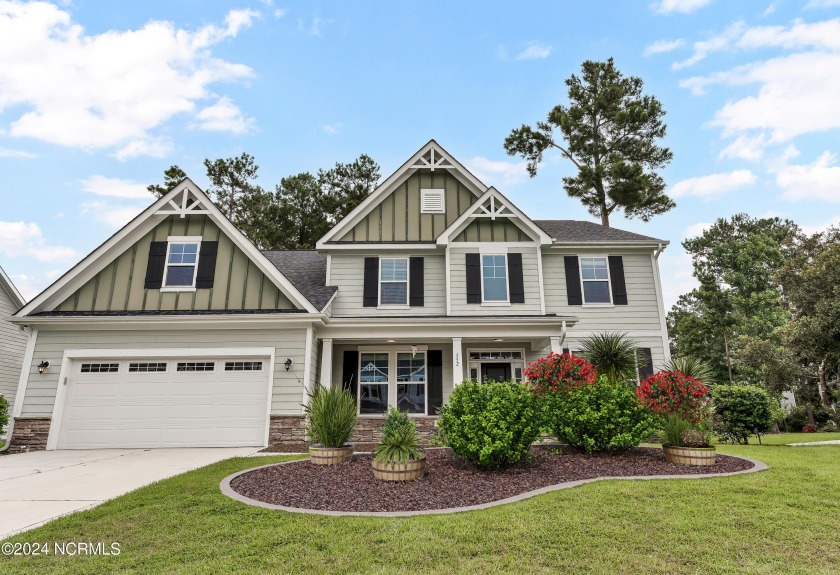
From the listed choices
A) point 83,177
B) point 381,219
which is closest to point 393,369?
point 381,219

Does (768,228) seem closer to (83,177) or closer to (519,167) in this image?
(519,167)

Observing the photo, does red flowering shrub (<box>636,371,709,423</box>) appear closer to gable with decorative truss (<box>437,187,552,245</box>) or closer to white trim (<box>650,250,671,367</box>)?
white trim (<box>650,250,671,367</box>)

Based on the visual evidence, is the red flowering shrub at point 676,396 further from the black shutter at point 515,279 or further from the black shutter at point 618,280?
the black shutter at point 618,280

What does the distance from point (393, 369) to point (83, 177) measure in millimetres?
12689

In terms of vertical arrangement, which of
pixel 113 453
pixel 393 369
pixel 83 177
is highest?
pixel 83 177

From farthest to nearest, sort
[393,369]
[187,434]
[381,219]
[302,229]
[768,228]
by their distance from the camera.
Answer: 1. [768,228]
2. [302,229]
3. [381,219]
4. [393,369]
5. [187,434]

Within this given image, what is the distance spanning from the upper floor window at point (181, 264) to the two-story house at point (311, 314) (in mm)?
37

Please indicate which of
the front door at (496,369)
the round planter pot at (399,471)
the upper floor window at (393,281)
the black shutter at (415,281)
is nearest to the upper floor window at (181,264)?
the upper floor window at (393,281)

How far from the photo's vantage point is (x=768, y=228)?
32031 mm

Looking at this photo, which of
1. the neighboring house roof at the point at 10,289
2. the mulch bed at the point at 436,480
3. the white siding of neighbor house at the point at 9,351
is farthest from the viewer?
→ the neighboring house roof at the point at 10,289

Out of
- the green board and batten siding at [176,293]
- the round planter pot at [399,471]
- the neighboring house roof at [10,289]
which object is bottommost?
the round planter pot at [399,471]

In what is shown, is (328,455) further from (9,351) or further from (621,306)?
(9,351)

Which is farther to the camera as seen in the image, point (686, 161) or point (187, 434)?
point (686, 161)

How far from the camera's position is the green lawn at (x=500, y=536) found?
3.27 metres
